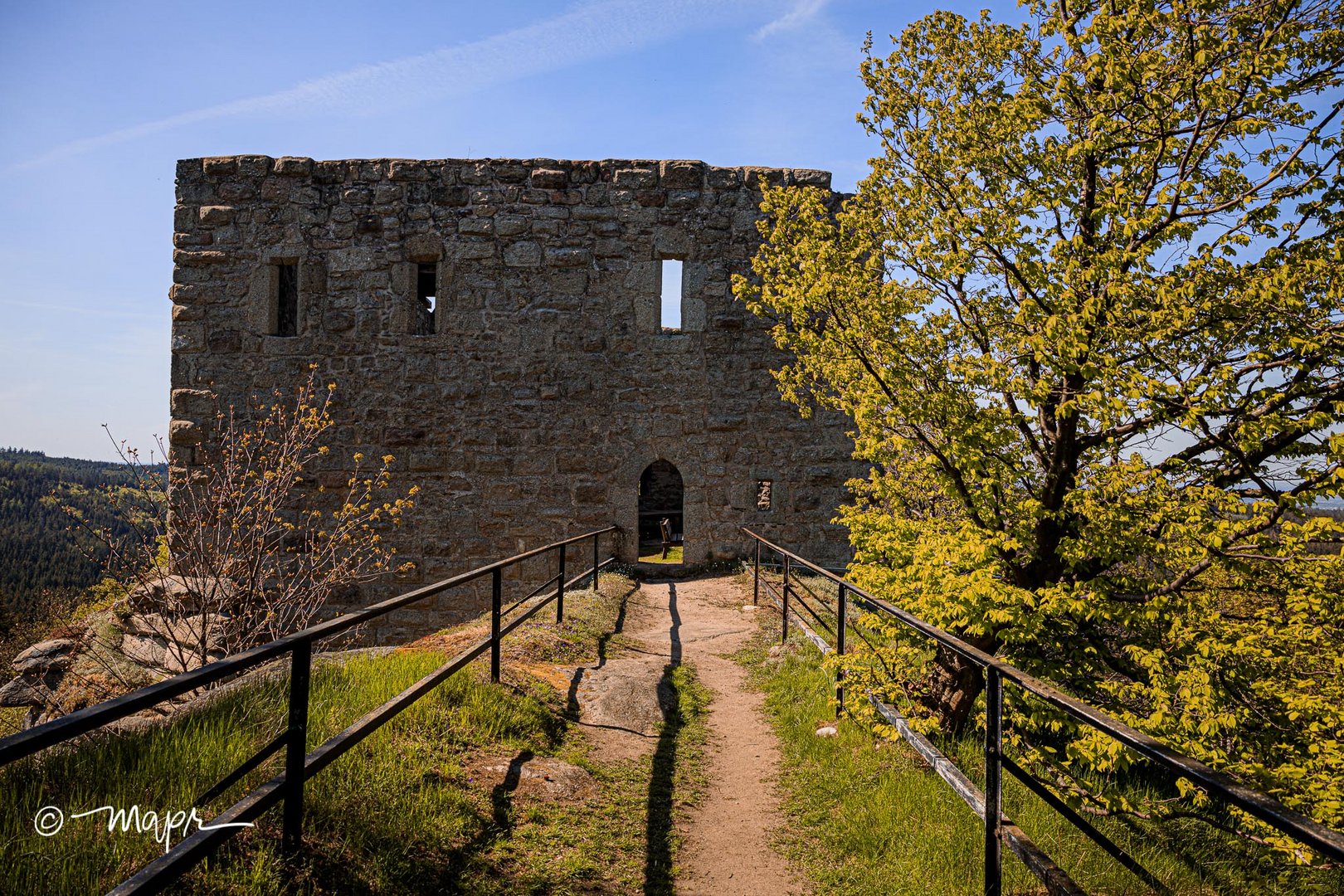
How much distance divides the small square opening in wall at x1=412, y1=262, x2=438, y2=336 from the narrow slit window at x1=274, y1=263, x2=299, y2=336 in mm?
1719

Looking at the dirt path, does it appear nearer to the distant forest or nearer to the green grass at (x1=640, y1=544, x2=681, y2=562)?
the distant forest

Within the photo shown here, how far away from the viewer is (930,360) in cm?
492

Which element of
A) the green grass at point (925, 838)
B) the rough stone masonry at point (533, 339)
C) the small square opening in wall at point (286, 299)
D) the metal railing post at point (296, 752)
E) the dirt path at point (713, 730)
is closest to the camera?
the metal railing post at point (296, 752)

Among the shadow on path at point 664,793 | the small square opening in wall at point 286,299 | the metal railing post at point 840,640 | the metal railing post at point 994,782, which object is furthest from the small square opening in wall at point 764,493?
the metal railing post at point 994,782

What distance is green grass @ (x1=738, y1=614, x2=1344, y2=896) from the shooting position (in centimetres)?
329

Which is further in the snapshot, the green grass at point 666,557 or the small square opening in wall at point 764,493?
the green grass at point 666,557

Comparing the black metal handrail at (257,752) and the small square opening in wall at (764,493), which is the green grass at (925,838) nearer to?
the black metal handrail at (257,752)

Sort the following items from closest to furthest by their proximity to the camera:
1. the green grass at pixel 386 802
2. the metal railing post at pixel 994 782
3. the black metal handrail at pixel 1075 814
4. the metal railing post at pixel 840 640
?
the black metal handrail at pixel 1075 814
the green grass at pixel 386 802
the metal railing post at pixel 994 782
the metal railing post at pixel 840 640

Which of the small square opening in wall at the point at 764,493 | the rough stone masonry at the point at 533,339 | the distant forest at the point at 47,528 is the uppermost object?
the rough stone masonry at the point at 533,339

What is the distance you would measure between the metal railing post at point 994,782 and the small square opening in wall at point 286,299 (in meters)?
11.0

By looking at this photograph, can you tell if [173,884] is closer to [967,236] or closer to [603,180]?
[967,236]

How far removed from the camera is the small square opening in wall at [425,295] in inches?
446

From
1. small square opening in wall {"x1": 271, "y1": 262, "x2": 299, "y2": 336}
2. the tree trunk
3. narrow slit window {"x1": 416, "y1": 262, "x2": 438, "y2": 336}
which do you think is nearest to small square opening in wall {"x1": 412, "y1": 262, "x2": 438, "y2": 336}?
Answer: narrow slit window {"x1": 416, "y1": 262, "x2": 438, "y2": 336}

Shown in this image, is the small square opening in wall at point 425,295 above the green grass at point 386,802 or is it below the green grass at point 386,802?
above
